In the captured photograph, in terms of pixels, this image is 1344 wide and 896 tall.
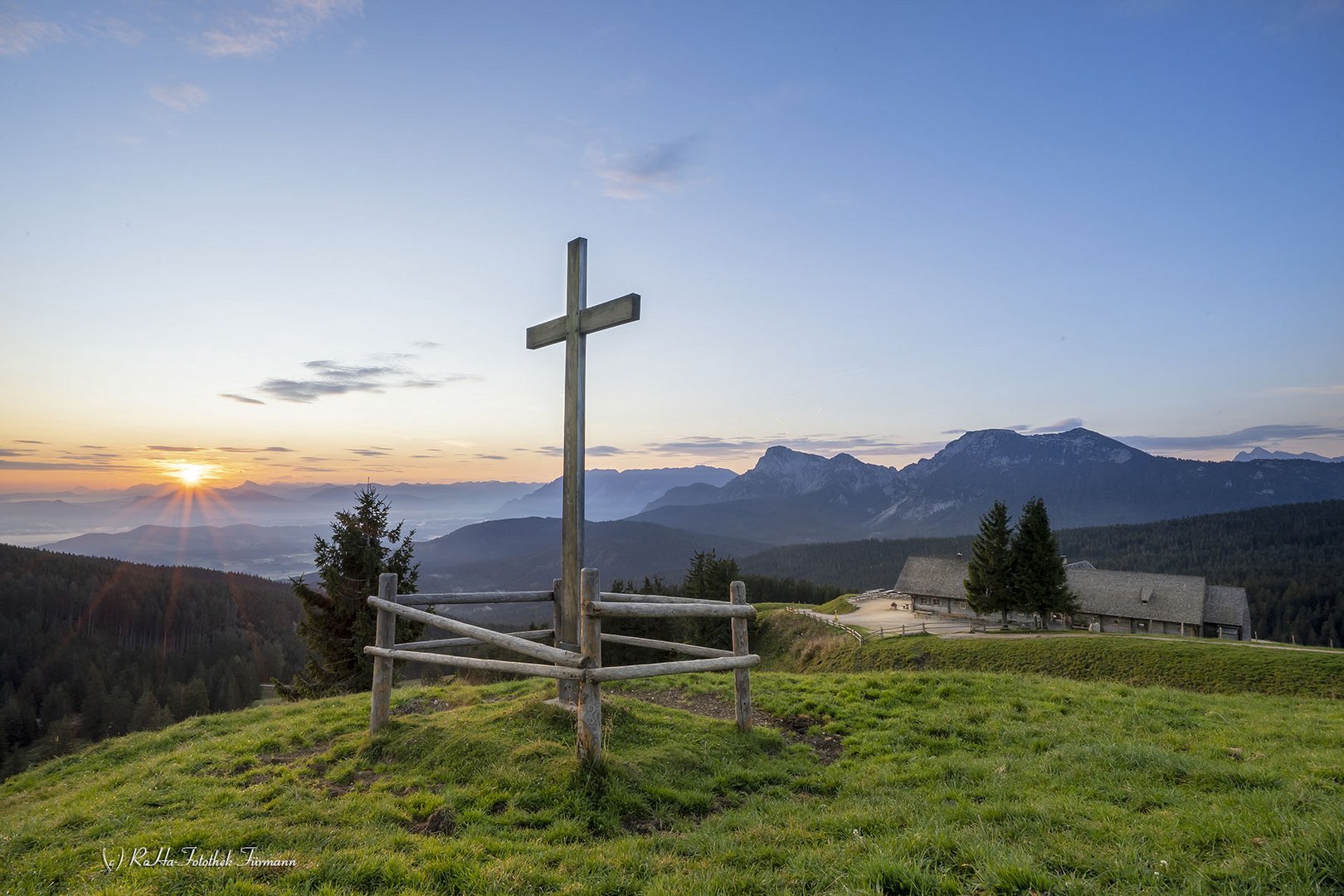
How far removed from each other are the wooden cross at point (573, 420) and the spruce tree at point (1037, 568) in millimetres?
45015

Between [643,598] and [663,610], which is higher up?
[663,610]

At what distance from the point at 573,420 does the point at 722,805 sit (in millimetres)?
5683

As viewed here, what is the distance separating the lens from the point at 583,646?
7441mm

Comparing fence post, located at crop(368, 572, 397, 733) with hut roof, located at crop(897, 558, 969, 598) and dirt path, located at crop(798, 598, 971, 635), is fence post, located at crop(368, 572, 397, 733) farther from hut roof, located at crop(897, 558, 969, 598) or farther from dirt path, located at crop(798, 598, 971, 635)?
hut roof, located at crop(897, 558, 969, 598)

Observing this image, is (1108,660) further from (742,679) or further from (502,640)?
(502,640)

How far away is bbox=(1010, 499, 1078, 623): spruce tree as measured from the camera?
45.1 m

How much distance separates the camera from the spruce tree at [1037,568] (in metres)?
45.1

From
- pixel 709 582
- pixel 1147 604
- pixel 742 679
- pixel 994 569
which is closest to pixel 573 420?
pixel 742 679

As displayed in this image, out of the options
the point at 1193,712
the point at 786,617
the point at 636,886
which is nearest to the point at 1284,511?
the point at 786,617

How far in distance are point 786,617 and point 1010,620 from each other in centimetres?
2076

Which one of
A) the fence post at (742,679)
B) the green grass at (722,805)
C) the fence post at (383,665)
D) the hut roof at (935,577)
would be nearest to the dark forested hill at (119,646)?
the hut roof at (935,577)

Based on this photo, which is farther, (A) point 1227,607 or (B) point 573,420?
(A) point 1227,607

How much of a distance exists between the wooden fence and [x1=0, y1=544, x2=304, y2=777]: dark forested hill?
94.9m

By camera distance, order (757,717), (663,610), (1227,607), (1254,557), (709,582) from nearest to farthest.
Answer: (663,610)
(757,717)
(1227,607)
(709,582)
(1254,557)
